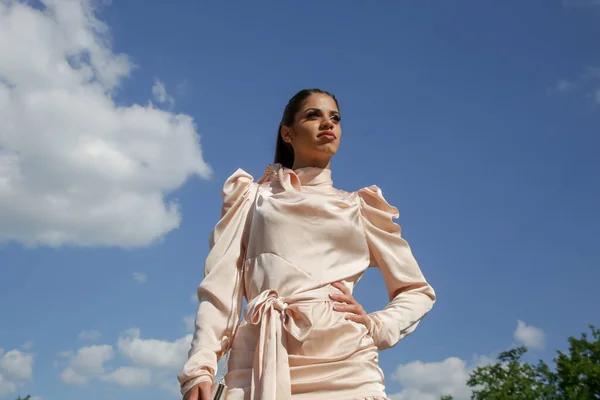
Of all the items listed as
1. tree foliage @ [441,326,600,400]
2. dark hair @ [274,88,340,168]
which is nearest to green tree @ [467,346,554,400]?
tree foliage @ [441,326,600,400]

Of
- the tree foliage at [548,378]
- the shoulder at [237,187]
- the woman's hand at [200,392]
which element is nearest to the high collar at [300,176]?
the shoulder at [237,187]

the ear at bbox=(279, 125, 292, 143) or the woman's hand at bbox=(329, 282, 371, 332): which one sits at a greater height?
the ear at bbox=(279, 125, 292, 143)

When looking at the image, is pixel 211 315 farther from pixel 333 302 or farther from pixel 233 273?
pixel 333 302

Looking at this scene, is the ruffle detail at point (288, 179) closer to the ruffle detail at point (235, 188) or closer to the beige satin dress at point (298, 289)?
the beige satin dress at point (298, 289)

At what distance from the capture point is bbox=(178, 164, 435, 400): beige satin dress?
9.59 feet

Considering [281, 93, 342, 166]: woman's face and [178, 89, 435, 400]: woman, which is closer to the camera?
[178, 89, 435, 400]: woman

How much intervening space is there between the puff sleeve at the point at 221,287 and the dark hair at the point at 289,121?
520 millimetres

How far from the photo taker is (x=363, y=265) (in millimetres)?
3572

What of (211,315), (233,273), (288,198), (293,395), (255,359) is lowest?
(293,395)

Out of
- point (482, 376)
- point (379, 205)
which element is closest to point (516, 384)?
point (482, 376)

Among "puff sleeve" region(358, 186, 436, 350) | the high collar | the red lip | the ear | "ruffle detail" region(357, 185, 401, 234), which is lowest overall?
"puff sleeve" region(358, 186, 436, 350)

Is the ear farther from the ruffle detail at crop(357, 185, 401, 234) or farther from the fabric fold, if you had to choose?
the fabric fold

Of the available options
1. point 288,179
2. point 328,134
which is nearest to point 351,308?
point 288,179

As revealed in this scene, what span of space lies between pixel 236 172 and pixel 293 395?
4.95 ft
